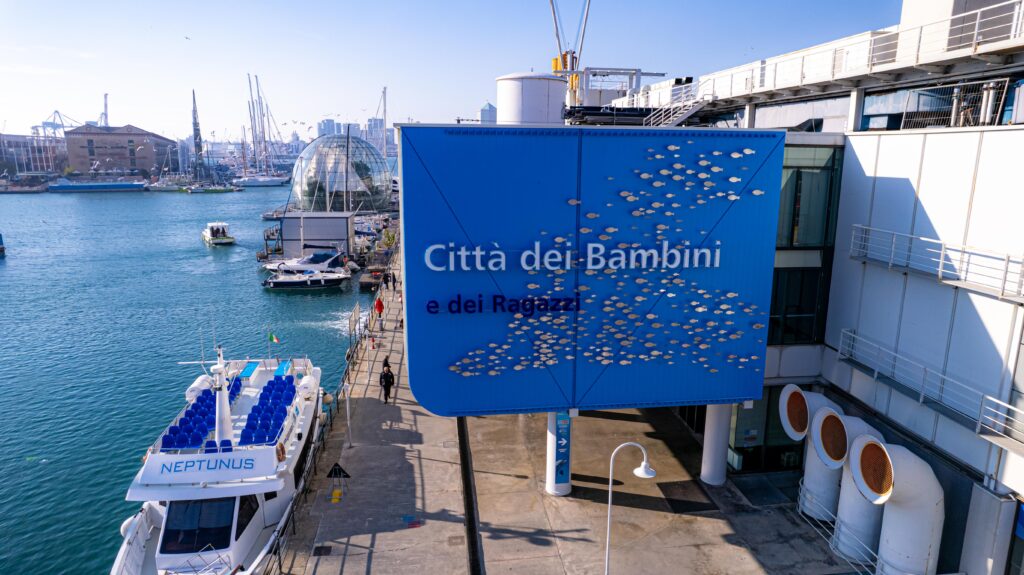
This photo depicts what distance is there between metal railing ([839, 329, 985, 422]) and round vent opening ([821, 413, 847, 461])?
1.68 metres

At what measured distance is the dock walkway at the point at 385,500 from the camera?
48.4 feet

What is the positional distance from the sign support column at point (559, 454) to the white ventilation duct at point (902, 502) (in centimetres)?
705

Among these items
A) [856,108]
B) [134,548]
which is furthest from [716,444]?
[134,548]

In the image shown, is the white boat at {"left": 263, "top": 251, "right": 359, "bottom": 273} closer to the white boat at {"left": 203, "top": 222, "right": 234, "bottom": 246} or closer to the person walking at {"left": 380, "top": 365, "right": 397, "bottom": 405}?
the white boat at {"left": 203, "top": 222, "right": 234, "bottom": 246}

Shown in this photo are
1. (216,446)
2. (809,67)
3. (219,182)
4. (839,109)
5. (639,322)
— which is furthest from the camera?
(219,182)

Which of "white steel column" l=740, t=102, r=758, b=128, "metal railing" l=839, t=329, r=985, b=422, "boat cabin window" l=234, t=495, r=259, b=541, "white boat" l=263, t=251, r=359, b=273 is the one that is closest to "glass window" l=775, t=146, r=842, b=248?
"metal railing" l=839, t=329, r=985, b=422

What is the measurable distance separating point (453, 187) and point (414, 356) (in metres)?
4.22

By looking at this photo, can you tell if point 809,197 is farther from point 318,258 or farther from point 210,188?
point 210,188

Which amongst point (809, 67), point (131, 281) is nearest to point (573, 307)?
point (809, 67)

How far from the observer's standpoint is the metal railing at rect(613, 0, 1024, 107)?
15.1 metres

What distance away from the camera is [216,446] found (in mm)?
17000

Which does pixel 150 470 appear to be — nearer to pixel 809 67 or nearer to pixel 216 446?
pixel 216 446

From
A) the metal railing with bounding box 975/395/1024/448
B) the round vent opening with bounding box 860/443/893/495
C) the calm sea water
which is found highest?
the metal railing with bounding box 975/395/1024/448

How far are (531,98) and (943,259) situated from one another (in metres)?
11.6
